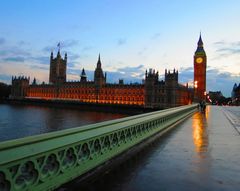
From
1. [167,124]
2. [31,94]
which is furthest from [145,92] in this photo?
[167,124]

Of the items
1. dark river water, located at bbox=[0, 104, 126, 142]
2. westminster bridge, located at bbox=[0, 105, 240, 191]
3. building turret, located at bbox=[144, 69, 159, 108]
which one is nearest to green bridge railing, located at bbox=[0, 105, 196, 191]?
westminster bridge, located at bbox=[0, 105, 240, 191]

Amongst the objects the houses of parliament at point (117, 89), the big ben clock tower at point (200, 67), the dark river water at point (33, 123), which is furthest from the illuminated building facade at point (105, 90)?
the dark river water at point (33, 123)

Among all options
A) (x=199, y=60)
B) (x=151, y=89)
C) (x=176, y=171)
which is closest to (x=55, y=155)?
(x=176, y=171)

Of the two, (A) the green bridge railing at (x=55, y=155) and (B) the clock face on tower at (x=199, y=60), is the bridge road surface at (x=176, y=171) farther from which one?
(B) the clock face on tower at (x=199, y=60)

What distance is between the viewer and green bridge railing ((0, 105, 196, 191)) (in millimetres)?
3693

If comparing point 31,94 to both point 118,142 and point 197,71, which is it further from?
point 118,142

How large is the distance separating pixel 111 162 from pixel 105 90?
14274 cm

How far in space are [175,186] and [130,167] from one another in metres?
1.55

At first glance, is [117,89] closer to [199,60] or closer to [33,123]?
[199,60]

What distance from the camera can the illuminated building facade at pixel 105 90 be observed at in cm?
12638

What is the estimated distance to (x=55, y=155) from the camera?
4.59m

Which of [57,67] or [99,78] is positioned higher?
[57,67]

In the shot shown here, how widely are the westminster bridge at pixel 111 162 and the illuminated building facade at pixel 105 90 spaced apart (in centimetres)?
10851

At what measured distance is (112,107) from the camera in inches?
4643
